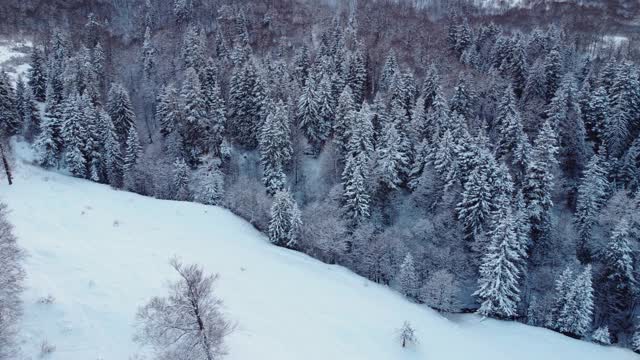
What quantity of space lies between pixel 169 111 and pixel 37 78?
28.3 m

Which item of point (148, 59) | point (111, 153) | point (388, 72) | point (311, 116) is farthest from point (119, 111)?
point (388, 72)

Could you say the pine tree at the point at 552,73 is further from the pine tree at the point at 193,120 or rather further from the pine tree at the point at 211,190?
the pine tree at the point at 193,120

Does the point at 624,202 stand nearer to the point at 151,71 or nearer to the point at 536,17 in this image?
the point at 151,71

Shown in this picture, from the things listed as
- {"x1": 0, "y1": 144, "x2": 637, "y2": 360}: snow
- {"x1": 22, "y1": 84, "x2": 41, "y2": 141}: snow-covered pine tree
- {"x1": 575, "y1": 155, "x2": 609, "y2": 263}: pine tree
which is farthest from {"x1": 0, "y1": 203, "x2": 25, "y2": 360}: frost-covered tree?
{"x1": 22, "y1": 84, "x2": 41, "y2": 141}: snow-covered pine tree

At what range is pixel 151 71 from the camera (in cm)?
8875

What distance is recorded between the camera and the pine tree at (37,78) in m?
76.8

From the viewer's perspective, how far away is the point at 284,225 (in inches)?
1828

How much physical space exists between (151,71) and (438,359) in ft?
259

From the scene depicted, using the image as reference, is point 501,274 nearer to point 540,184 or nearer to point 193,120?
point 540,184

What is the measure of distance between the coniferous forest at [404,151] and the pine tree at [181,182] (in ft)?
0.86

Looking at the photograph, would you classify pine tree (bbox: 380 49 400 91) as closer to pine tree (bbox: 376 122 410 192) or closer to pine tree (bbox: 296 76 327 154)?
pine tree (bbox: 296 76 327 154)

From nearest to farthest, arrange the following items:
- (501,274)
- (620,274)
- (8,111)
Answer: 1. (501,274)
2. (620,274)
3. (8,111)

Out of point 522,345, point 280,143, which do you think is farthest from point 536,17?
point 522,345

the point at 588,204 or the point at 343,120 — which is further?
the point at 343,120
